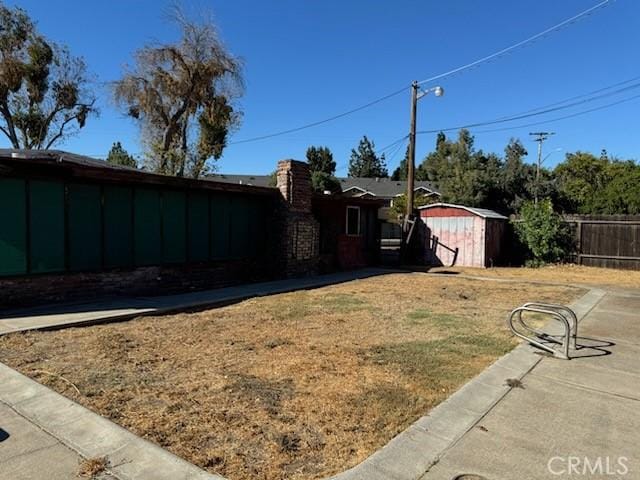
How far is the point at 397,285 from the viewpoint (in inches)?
426

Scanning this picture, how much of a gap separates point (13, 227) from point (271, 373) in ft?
17.6

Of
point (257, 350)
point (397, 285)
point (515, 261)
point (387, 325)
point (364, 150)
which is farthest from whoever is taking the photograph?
point (364, 150)

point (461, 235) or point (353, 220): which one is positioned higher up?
point (353, 220)

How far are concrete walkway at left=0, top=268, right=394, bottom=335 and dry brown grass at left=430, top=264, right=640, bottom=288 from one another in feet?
20.6

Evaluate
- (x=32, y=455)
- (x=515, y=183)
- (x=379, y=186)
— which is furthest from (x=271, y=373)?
(x=379, y=186)

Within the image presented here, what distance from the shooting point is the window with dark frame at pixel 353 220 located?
14312mm

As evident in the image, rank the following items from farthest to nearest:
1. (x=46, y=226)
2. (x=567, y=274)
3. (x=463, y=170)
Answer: (x=463, y=170)
(x=567, y=274)
(x=46, y=226)

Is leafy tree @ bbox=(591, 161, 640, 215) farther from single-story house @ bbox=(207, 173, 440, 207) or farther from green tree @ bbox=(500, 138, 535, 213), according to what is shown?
single-story house @ bbox=(207, 173, 440, 207)

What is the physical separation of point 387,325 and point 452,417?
3.16 meters

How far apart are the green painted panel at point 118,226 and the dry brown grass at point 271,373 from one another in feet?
7.19

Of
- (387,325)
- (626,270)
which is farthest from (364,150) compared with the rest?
(387,325)

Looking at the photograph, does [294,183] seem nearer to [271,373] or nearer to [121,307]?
[121,307]

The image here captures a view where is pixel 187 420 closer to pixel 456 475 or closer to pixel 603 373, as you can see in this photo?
pixel 456 475

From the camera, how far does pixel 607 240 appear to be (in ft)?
49.7
